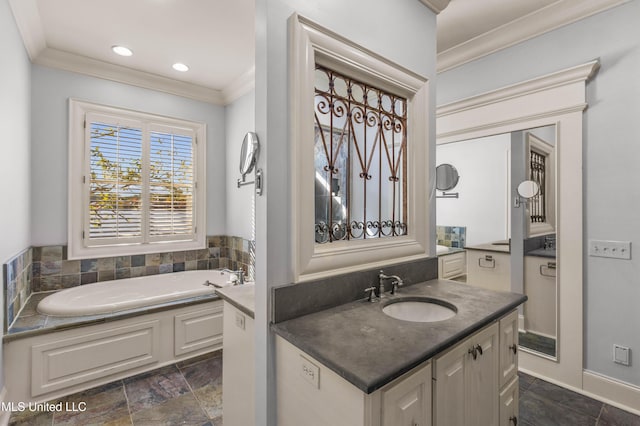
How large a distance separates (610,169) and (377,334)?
85.0 inches

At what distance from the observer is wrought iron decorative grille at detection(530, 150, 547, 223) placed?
2342 mm

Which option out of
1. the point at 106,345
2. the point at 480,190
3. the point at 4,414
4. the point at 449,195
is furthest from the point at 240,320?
the point at 480,190

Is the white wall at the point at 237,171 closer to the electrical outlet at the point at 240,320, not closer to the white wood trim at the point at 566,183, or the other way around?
the electrical outlet at the point at 240,320

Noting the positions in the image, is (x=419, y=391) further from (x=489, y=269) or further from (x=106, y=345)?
(x=106, y=345)

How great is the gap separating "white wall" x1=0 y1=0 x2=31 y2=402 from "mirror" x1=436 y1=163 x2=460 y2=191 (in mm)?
3349

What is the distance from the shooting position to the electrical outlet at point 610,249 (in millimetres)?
1996

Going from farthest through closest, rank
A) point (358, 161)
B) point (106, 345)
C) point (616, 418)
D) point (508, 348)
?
1. point (106, 345)
2. point (616, 418)
3. point (358, 161)
4. point (508, 348)

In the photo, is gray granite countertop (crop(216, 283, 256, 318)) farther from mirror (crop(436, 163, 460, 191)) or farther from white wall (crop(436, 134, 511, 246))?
mirror (crop(436, 163, 460, 191))

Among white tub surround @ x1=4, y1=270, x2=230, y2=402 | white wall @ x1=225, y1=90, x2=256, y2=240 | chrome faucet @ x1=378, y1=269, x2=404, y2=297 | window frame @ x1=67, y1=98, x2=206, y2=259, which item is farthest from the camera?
white wall @ x1=225, y1=90, x2=256, y2=240

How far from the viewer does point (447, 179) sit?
9.18 ft

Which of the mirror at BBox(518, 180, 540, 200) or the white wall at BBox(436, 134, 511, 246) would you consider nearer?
the mirror at BBox(518, 180, 540, 200)

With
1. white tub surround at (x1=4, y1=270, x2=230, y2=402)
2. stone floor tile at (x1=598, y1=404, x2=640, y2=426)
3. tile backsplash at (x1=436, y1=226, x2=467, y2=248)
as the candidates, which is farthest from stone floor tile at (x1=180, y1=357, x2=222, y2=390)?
stone floor tile at (x1=598, y1=404, x2=640, y2=426)

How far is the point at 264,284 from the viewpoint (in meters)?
1.24

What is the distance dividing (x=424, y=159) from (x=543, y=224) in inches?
50.7
